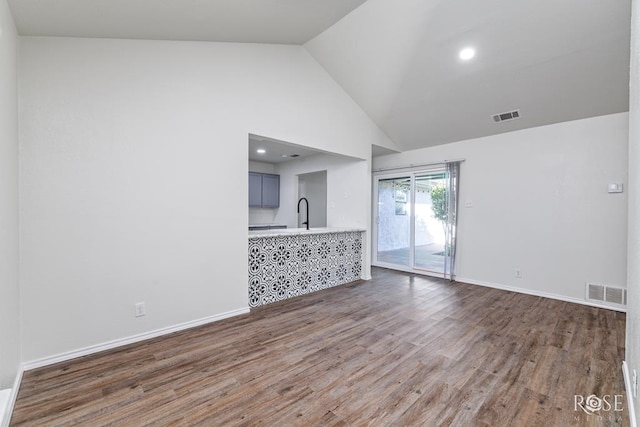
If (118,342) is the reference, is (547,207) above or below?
above

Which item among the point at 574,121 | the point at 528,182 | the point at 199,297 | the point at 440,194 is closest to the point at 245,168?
the point at 199,297

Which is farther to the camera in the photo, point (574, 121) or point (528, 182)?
point (528, 182)

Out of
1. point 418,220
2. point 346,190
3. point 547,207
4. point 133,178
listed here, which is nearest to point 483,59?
point 547,207

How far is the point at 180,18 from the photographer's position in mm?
2361

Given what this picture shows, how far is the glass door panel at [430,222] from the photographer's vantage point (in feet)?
17.0

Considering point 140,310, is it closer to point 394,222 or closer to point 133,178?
point 133,178

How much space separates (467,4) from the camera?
9.14 feet

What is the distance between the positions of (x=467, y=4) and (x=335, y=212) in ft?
11.8

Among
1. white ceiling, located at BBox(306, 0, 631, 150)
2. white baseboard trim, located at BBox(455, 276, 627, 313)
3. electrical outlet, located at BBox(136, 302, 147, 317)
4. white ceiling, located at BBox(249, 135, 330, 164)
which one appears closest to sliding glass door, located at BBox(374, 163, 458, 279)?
white baseboard trim, located at BBox(455, 276, 627, 313)

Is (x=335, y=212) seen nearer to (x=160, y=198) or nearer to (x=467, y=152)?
(x=467, y=152)

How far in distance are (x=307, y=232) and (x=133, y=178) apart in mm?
2284

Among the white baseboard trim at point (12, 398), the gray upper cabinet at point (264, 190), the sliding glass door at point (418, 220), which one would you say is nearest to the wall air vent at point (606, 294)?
the sliding glass door at point (418, 220)

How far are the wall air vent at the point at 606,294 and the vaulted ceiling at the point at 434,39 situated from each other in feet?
7.43

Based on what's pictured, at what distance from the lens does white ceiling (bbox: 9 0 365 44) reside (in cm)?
194
